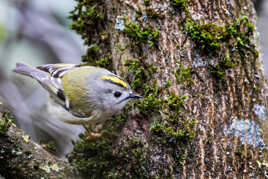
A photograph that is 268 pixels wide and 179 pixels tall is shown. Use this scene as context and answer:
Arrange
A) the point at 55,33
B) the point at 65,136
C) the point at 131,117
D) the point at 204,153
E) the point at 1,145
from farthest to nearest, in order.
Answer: the point at 55,33
the point at 65,136
the point at 131,117
the point at 204,153
the point at 1,145

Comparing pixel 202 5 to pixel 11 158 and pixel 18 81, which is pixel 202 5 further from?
pixel 18 81

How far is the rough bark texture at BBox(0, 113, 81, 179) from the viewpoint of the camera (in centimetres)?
208

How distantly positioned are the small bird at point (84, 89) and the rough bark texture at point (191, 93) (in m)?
0.22

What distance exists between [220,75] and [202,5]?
543 millimetres

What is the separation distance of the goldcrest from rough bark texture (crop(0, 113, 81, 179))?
60 centimetres

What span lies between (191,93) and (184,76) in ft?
0.44

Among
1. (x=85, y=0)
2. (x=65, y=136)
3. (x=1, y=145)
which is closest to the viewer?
(x=1, y=145)

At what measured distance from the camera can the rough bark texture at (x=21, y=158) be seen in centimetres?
208

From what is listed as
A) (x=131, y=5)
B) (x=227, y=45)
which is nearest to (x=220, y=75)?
(x=227, y=45)

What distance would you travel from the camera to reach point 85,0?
109 inches

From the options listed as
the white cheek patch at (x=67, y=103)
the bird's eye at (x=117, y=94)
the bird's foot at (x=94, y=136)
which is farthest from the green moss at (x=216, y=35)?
the white cheek patch at (x=67, y=103)

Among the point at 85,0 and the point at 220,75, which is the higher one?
the point at 85,0

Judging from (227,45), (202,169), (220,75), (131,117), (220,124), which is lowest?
(202,169)

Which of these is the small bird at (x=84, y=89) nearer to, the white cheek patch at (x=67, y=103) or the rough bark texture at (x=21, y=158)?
the white cheek patch at (x=67, y=103)
